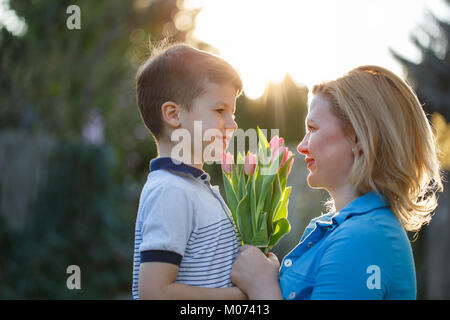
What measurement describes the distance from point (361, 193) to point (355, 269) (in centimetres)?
41

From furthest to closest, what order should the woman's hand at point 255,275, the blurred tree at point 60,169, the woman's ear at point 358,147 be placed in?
the blurred tree at point 60,169 → the woman's ear at point 358,147 → the woman's hand at point 255,275

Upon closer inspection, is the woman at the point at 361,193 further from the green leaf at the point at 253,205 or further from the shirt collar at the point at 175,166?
the shirt collar at the point at 175,166

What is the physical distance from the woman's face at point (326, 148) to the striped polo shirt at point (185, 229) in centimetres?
43

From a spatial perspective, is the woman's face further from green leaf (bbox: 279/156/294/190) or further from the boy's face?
the boy's face

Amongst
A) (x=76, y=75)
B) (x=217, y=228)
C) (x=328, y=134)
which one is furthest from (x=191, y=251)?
(x=76, y=75)

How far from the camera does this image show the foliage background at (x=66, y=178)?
7.16 m

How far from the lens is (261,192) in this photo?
2.10 m

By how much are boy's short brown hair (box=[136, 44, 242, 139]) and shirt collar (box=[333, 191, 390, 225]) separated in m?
0.68

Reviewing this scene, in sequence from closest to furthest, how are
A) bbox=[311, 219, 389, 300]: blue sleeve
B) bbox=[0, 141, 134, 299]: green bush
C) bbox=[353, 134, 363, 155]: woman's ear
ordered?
bbox=[311, 219, 389, 300]: blue sleeve → bbox=[353, 134, 363, 155]: woman's ear → bbox=[0, 141, 134, 299]: green bush

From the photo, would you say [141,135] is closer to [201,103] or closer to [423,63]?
[423,63]

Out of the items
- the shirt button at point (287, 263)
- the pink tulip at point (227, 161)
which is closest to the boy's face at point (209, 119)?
the pink tulip at point (227, 161)

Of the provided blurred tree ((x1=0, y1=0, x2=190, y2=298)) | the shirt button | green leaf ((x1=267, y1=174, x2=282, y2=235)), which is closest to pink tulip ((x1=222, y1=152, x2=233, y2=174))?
green leaf ((x1=267, y1=174, x2=282, y2=235))

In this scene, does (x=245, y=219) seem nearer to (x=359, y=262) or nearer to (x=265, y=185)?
(x=265, y=185)

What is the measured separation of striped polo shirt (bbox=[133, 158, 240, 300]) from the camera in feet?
5.96
